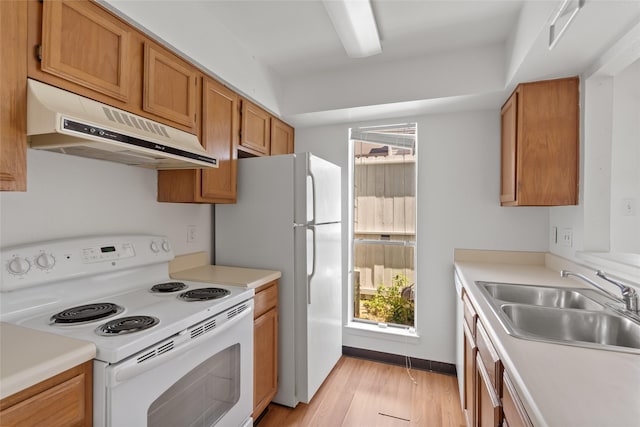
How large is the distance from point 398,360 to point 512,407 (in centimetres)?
195

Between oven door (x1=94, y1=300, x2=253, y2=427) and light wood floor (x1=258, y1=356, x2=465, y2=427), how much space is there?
47 cm

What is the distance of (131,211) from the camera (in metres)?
1.73

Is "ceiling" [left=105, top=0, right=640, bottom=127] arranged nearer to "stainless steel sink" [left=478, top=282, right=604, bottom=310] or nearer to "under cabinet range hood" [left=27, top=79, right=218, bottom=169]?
"under cabinet range hood" [left=27, top=79, right=218, bottom=169]

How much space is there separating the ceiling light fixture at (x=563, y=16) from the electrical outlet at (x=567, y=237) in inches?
47.3

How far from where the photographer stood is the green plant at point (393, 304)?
2787 millimetres

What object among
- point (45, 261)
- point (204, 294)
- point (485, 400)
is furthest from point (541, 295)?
point (45, 261)

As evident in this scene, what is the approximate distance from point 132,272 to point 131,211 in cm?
34

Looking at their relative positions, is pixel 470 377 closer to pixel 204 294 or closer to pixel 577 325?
pixel 577 325

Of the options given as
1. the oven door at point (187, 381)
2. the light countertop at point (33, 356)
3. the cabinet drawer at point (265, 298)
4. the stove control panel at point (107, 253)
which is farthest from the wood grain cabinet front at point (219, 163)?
the light countertop at point (33, 356)

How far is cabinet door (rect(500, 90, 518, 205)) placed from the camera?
79.6 inches

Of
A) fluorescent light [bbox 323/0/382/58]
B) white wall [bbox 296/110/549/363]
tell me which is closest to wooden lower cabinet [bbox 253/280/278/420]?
white wall [bbox 296/110/549/363]

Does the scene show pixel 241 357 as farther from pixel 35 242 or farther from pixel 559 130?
pixel 559 130

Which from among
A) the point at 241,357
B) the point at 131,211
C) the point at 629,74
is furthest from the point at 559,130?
the point at 131,211

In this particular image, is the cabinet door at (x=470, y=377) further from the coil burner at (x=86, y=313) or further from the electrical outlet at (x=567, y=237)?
the coil burner at (x=86, y=313)
